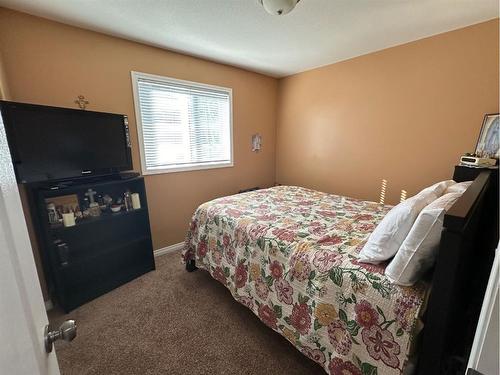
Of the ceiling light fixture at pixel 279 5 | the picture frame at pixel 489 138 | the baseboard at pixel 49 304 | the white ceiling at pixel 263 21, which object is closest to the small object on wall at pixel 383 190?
the picture frame at pixel 489 138

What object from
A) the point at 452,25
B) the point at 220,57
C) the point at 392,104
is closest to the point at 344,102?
the point at 392,104

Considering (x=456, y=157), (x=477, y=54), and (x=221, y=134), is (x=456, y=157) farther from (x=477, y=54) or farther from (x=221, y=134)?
(x=221, y=134)

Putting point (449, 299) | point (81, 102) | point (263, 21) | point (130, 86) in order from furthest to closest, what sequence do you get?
1. point (130, 86)
2. point (81, 102)
3. point (263, 21)
4. point (449, 299)

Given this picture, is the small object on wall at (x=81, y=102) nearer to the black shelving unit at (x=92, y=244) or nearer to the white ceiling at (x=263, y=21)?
the white ceiling at (x=263, y=21)

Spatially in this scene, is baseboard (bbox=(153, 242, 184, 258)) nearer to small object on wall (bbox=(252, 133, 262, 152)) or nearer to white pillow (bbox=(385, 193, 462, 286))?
small object on wall (bbox=(252, 133, 262, 152))

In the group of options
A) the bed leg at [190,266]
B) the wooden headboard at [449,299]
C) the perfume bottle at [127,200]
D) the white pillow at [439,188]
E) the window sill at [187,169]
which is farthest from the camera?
the window sill at [187,169]

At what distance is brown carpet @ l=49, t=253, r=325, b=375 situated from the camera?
144 centimetres

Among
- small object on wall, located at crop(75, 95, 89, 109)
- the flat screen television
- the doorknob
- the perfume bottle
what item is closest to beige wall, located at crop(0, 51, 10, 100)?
the flat screen television

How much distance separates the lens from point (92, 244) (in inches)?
84.7

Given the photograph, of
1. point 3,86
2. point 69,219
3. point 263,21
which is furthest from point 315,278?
point 3,86

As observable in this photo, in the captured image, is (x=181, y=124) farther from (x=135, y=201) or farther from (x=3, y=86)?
(x=3, y=86)

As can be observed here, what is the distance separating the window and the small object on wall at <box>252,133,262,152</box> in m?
0.46

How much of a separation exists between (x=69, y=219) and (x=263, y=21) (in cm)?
236

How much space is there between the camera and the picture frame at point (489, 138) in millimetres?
1930
